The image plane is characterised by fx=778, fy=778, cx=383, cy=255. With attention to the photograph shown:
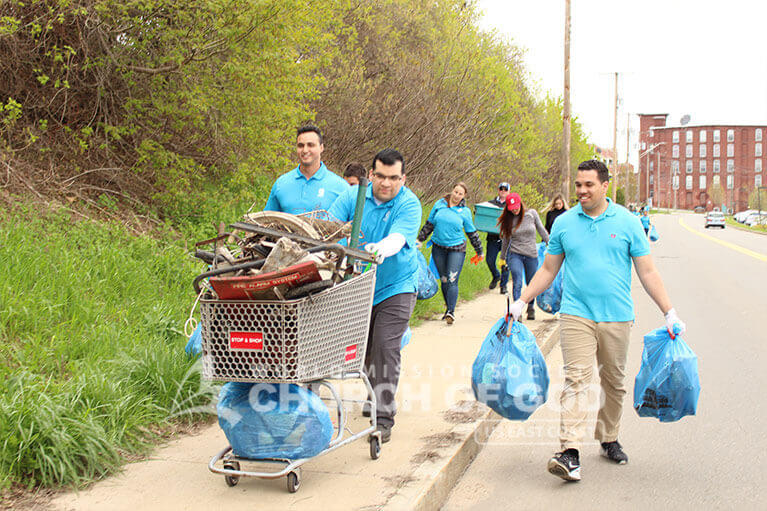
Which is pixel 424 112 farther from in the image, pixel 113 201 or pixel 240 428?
pixel 240 428

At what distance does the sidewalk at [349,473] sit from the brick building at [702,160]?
6286 inches

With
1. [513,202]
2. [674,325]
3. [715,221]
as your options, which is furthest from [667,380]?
[715,221]

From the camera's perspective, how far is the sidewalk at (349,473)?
4.16 meters

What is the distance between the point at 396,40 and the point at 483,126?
3558 mm

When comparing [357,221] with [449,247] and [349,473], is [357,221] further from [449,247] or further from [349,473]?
[449,247]

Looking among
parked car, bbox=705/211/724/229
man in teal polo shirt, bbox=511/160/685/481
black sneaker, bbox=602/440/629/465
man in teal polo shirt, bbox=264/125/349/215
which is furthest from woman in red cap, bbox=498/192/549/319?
parked car, bbox=705/211/724/229

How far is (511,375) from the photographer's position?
16.6ft

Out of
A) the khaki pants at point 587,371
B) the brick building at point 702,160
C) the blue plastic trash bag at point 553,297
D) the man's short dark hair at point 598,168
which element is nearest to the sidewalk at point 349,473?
the khaki pants at point 587,371

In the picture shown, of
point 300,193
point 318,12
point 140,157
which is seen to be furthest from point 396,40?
point 300,193

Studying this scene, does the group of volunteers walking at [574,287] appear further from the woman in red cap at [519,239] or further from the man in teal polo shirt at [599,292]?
the woman in red cap at [519,239]

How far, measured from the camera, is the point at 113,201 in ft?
36.2

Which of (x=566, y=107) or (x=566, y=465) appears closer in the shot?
(x=566, y=465)

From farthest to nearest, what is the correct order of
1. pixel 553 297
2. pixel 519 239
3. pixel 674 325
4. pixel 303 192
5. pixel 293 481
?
pixel 519 239 → pixel 553 297 → pixel 303 192 → pixel 674 325 → pixel 293 481

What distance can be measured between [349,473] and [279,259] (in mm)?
1441
